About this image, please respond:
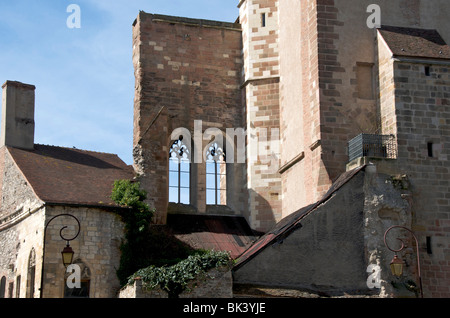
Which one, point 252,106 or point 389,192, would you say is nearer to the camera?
point 389,192

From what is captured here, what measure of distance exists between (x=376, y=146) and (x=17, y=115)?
37.1 feet

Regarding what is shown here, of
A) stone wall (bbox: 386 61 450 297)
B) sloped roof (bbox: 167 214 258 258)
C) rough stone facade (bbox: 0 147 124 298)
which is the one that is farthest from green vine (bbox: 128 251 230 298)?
stone wall (bbox: 386 61 450 297)

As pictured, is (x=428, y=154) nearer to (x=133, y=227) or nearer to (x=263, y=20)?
(x=263, y=20)

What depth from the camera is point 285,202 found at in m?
29.0

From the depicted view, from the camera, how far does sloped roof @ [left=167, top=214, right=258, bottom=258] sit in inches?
1113

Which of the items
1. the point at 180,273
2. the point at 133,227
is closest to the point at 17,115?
the point at 133,227

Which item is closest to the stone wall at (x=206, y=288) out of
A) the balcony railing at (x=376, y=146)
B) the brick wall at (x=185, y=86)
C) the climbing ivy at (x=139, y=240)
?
the climbing ivy at (x=139, y=240)

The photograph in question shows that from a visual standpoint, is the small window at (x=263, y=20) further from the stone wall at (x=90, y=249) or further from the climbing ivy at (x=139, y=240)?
the stone wall at (x=90, y=249)

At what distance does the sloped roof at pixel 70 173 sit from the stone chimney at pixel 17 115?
0.39 meters

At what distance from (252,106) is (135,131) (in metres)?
3.56

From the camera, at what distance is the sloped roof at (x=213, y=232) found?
28.3 m

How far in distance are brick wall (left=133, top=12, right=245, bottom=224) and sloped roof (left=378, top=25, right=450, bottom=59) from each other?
5.80 meters
